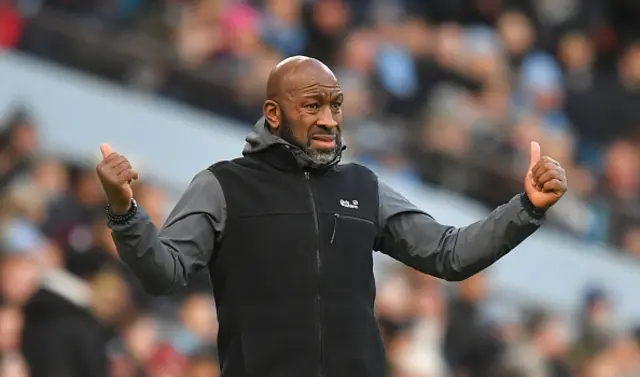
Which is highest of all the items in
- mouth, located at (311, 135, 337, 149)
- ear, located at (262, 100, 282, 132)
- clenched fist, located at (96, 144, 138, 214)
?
ear, located at (262, 100, 282, 132)

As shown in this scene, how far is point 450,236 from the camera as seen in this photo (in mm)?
5754

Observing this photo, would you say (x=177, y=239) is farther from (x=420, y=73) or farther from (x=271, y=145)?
(x=420, y=73)

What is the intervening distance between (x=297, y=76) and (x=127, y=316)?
4477 mm

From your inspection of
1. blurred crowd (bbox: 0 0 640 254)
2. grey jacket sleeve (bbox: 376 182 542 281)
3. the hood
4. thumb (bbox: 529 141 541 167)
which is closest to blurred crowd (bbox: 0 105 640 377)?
blurred crowd (bbox: 0 0 640 254)

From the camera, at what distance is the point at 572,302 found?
1463cm

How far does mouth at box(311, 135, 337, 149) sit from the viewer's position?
5648mm

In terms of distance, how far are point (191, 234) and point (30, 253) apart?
3567 mm

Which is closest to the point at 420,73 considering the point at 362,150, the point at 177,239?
the point at 362,150

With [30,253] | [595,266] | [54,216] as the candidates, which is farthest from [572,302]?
[30,253]

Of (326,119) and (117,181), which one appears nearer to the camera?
(117,181)

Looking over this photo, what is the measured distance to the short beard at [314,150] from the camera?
18.5 feet

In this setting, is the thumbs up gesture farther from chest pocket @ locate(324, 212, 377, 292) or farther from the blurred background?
the blurred background

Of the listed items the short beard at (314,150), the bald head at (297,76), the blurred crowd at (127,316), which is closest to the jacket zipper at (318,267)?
the short beard at (314,150)

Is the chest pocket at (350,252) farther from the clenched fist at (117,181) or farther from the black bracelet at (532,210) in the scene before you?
the clenched fist at (117,181)
